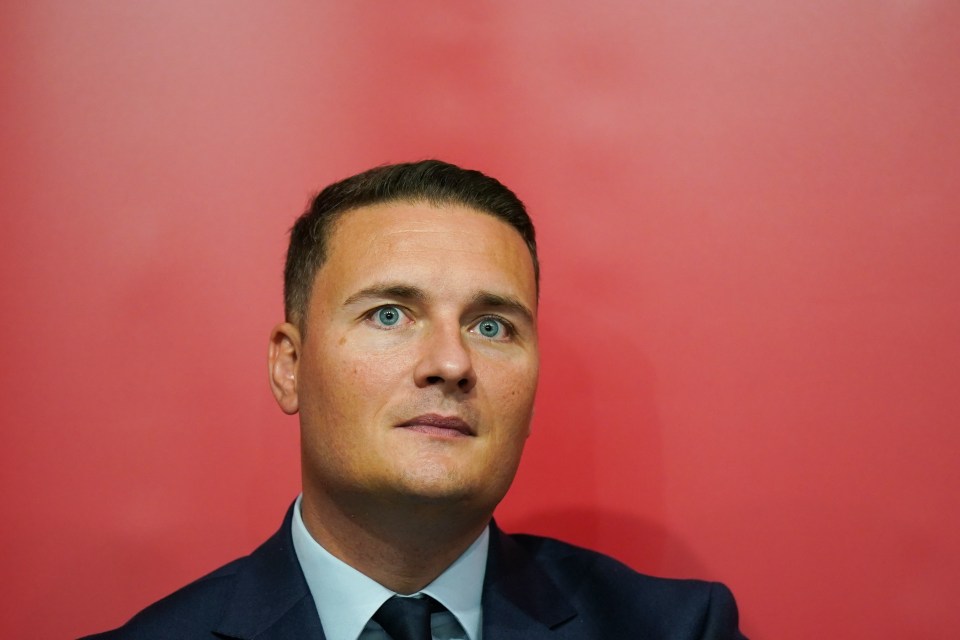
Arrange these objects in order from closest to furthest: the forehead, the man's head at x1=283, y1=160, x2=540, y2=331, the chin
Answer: the chin
the forehead
the man's head at x1=283, y1=160, x2=540, y2=331

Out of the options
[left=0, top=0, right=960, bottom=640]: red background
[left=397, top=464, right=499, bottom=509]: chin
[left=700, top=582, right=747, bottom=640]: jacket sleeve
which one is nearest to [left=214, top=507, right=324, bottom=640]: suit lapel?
[left=397, top=464, right=499, bottom=509]: chin

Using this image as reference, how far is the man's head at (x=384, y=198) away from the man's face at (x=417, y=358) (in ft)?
0.07

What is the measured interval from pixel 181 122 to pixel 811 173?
1.24 meters

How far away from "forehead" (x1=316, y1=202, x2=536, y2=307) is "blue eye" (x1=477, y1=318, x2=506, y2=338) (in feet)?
0.18

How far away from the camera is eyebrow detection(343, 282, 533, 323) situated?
157 centimetres

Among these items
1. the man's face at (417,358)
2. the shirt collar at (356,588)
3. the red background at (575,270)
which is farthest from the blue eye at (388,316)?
the red background at (575,270)

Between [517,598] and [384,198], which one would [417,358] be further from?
[517,598]

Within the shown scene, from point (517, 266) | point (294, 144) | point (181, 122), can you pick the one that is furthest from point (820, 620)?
point (181, 122)

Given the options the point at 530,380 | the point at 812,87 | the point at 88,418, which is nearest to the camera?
the point at 530,380

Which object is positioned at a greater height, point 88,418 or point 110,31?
point 110,31

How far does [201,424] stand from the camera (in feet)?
6.66

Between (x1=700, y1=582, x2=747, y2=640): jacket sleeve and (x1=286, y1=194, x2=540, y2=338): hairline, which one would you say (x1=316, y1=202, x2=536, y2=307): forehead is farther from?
(x1=700, y1=582, x2=747, y2=640): jacket sleeve

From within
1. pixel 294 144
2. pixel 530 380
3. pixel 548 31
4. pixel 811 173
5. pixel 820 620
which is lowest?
pixel 820 620

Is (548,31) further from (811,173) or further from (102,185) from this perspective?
(102,185)
